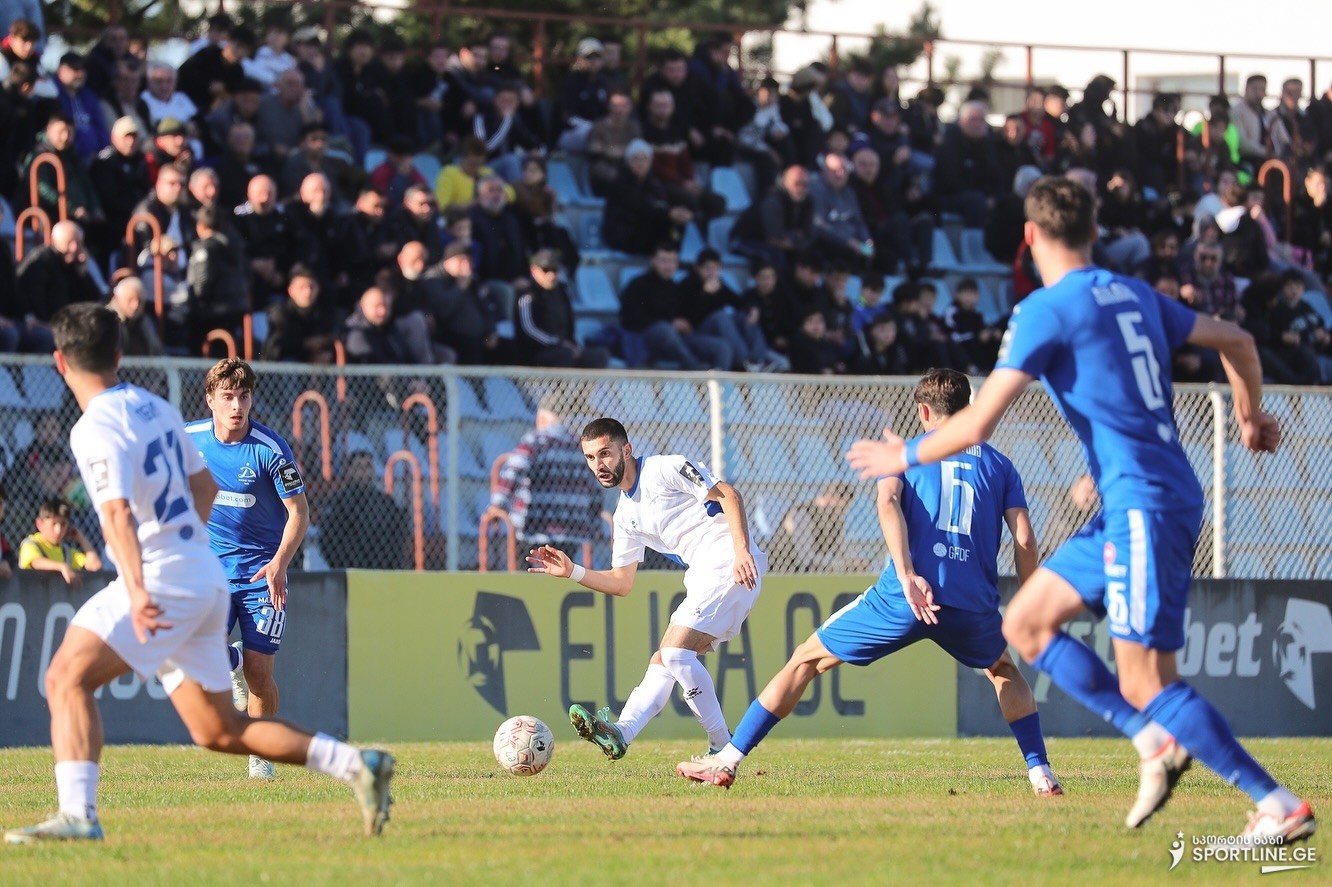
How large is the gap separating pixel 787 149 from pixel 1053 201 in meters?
15.4

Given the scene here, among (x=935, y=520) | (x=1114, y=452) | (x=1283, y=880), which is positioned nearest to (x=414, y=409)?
(x=935, y=520)

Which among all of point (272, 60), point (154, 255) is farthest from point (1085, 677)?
point (272, 60)

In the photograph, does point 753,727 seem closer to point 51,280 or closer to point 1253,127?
point 51,280

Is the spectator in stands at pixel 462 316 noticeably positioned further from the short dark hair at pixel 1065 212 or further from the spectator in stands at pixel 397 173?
the short dark hair at pixel 1065 212

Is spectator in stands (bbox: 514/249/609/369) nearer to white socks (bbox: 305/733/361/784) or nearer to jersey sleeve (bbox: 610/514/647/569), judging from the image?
jersey sleeve (bbox: 610/514/647/569)

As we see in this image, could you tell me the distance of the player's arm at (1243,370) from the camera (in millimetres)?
6910

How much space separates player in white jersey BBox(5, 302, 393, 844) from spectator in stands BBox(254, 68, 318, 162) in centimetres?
Result: 1164

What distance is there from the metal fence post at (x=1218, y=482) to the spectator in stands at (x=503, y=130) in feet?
26.9

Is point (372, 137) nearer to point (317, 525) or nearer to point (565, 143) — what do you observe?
point (565, 143)

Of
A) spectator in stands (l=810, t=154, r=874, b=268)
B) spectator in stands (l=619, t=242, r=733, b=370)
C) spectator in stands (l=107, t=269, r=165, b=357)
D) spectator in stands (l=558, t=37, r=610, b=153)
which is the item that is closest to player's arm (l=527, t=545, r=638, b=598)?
spectator in stands (l=107, t=269, r=165, b=357)

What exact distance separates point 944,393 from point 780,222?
11.7 metres

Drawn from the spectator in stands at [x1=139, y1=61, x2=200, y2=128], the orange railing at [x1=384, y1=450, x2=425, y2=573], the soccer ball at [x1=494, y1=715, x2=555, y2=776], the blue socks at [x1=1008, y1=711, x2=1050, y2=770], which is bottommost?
the soccer ball at [x1=494, y1=715, x2=555, y2=776]

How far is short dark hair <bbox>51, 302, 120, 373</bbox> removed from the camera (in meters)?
6.68

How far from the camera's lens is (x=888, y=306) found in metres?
19.6
